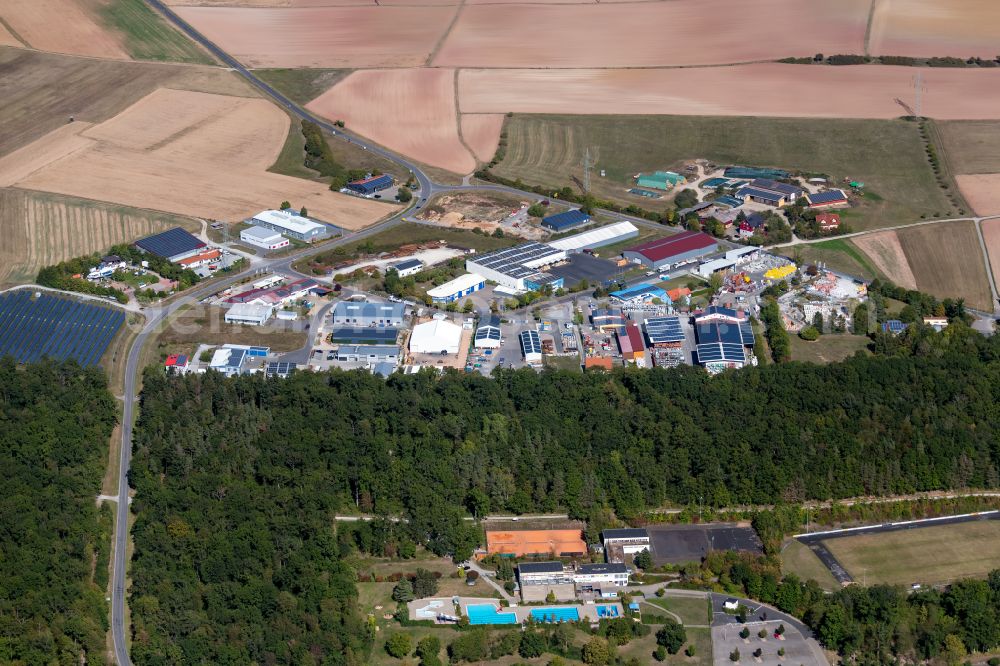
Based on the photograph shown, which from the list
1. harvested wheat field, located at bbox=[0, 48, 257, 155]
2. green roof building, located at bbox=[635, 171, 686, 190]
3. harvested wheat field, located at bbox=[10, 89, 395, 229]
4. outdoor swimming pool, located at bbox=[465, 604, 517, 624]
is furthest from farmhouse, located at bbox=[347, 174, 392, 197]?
outdoor swimming pool, located at bbox=[465, 604, 517, 624]

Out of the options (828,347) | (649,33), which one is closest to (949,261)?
(828,347)

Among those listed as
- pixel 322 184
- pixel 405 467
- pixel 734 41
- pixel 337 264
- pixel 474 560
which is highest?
pixel 734 41

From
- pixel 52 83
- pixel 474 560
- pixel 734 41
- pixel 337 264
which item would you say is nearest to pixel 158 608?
pixel 474 560

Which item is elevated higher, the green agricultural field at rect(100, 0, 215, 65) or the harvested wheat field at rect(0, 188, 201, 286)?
the green agricultural field at rect(100, 0, 215, 65)

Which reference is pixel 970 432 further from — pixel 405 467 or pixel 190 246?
pixel 190 246

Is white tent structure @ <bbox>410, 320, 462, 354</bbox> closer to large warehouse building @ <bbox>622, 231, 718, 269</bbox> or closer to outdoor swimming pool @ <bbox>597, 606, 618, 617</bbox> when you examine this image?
large warehouse building @ <bbox>622, 231, 718, 269</bbox>

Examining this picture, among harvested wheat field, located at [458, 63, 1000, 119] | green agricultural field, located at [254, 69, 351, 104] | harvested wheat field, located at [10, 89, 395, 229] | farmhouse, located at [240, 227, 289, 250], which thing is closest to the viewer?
farmhouse, located at [240, 227, 289, 250]

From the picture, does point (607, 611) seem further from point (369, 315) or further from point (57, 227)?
point (57, 227)
